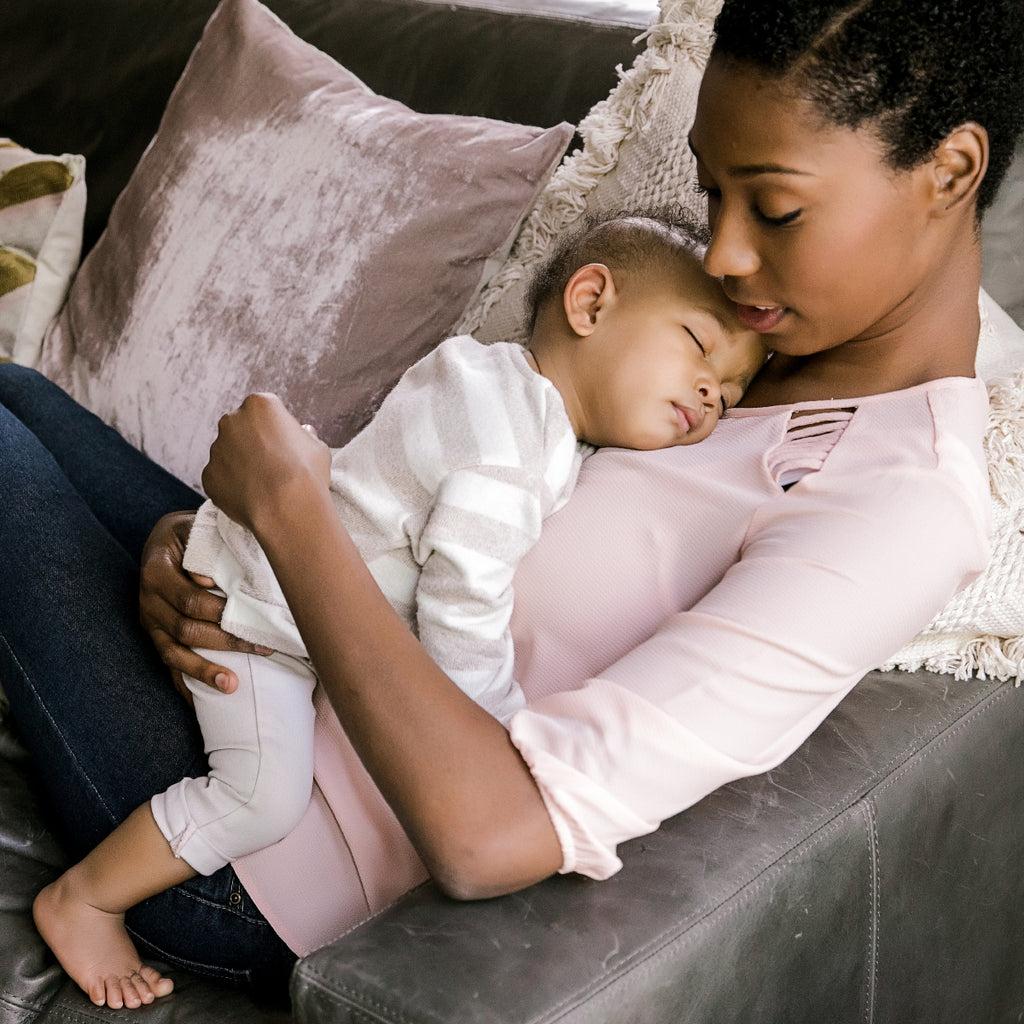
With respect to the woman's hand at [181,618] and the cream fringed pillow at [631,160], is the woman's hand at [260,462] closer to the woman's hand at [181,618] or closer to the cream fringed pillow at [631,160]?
the woman's hand at [181,618]

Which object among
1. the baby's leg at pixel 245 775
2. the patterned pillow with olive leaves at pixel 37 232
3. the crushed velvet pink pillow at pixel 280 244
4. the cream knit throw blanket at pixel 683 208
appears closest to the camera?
the baby's leg at pixel 245 775

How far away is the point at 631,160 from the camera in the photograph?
1.41 metres

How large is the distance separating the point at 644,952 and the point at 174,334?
1214mm

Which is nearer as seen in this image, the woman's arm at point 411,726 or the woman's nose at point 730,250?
the woman's arm at point 411,726

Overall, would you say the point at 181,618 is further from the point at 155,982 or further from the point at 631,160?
the point at 631,160

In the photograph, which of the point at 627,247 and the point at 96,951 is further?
the point at 627,247

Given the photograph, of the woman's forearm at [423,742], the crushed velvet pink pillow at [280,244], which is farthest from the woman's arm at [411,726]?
the crushed velvet pink pillow at [280,244]

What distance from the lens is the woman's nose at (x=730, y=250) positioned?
0.93m

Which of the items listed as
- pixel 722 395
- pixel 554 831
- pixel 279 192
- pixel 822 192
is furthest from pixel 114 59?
pixel 554 831

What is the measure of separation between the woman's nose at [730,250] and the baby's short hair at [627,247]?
15cm

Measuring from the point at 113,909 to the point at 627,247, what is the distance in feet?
2.60

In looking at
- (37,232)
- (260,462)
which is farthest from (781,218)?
(37,232)

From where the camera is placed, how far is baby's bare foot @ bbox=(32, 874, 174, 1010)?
3.29ft

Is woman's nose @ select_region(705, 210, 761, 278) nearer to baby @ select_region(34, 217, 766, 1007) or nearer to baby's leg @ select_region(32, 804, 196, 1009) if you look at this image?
baby @ select_region(34, 217, 766, 1007)
